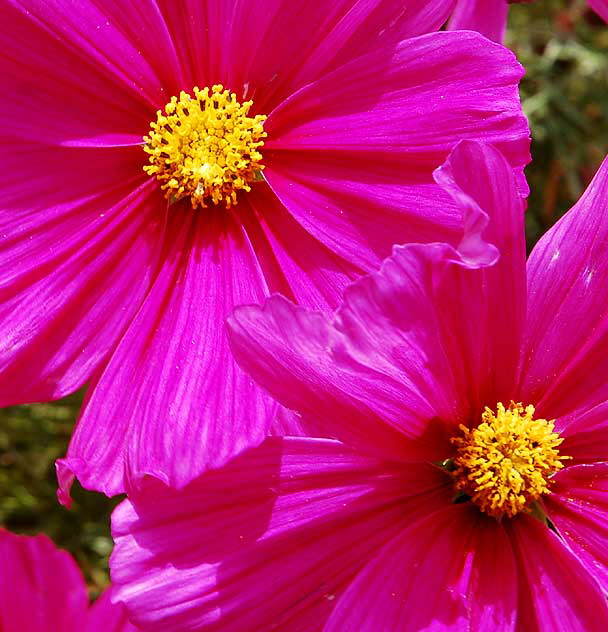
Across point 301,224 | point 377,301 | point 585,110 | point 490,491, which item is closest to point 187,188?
point 301,224

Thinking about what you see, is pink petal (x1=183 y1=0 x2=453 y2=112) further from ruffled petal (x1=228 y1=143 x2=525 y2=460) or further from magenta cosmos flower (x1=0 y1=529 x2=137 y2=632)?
magenta cosmos flower (x1=0 y1=529 x2=137 y2=632)

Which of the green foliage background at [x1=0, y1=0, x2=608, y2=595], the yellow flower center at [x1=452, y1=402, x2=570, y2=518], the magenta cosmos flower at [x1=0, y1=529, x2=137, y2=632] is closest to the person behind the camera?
the yellow flower center at [x1=452, y1=402, x2=570, y2=518]

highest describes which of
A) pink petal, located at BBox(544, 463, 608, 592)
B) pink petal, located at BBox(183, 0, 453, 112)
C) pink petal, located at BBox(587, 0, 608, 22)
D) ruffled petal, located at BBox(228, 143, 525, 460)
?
pink petal, located at BBox(587, 0, 608, 22)

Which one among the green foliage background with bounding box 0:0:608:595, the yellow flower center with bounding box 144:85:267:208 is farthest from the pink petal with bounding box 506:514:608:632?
the green foliage background with bounding box 0:0:608:595

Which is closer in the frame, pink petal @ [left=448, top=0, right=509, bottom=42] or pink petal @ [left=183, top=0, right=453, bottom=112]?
pink petal @ [left=183, top=0, right=453, bottom=112]

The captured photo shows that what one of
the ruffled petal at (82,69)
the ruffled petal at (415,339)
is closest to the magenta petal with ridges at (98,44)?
the ruffled petal at (82,69)

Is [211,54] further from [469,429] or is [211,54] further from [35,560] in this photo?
[35,560]
